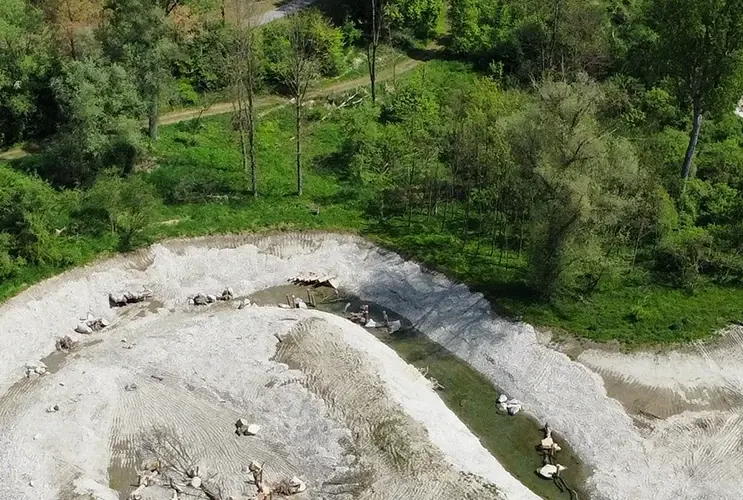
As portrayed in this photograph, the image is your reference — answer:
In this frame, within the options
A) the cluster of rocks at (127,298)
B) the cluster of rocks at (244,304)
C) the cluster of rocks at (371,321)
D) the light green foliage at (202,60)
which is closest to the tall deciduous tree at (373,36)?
the light green foliage at (202,60)

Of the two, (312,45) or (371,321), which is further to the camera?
(312,45)

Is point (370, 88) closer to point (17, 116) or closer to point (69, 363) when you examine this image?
point (17, 116)

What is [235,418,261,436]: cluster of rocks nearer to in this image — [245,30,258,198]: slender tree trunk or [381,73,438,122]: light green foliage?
[245,30,258,198]: slender tree trunk

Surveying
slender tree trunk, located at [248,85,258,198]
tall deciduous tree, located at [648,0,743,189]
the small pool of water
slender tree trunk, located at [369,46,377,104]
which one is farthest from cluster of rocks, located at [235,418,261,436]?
slender tree trunk, located at [369,46,377,104]

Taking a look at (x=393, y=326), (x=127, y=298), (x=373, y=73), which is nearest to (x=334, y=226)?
(x=393, y=326)

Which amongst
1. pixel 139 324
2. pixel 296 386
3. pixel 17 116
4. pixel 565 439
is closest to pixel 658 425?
pixel 565 439

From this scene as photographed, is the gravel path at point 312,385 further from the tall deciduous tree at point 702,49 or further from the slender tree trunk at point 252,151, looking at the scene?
the tall deciduous tree at point 702,49

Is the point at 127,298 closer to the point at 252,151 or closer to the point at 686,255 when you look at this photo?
the point at 252,151
